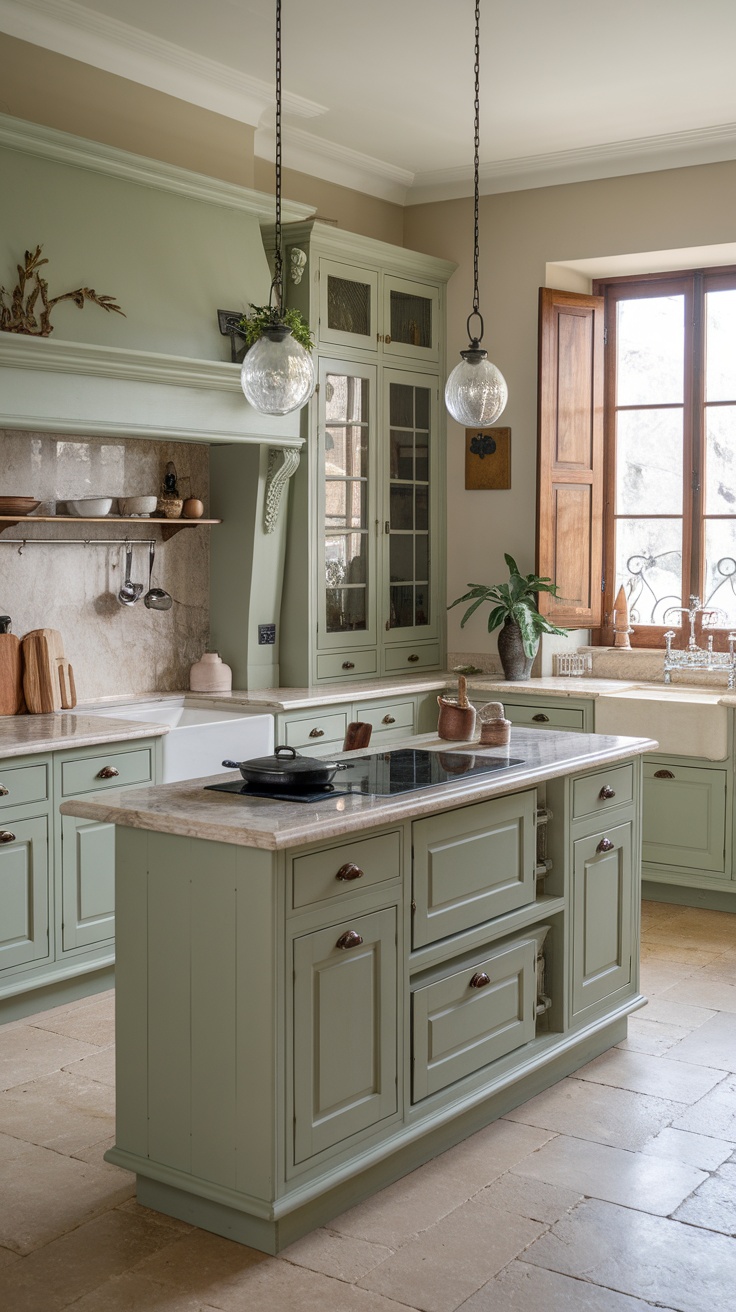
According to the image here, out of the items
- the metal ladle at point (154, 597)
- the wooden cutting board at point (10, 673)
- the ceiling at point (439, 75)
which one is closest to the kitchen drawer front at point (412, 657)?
the metal ladle at point (154, 597)

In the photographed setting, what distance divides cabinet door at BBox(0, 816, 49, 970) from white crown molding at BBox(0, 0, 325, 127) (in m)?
2.75

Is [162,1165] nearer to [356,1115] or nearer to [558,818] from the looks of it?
[356,1115]

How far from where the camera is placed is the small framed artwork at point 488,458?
6.36 metres

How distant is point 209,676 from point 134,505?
837 millimetres

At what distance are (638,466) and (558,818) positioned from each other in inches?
129

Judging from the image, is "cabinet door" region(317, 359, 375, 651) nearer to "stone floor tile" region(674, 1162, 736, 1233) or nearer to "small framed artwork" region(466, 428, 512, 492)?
"small framed artwork" region(466, 428, 512, 492)

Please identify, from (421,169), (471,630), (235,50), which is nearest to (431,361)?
(421,169)

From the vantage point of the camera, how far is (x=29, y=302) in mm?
4199

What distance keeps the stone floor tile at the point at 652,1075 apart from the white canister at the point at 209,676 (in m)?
2.33

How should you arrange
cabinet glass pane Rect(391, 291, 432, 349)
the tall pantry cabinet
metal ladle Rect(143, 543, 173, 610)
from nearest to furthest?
1. metal ladle Rect(143, 543, 173, 610)
2. the tall pantry cabinet
3. cabinet glass pane Rect(391, 291, 432, 349)

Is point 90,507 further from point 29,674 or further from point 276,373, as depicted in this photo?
point 276,373

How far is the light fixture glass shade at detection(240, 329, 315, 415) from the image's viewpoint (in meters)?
3.12

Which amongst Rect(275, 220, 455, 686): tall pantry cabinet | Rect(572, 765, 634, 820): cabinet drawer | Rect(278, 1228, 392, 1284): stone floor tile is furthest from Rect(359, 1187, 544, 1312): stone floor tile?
Rect(275, 220, 455, 686): tall pantry cabinet

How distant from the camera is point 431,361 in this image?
6332mm
